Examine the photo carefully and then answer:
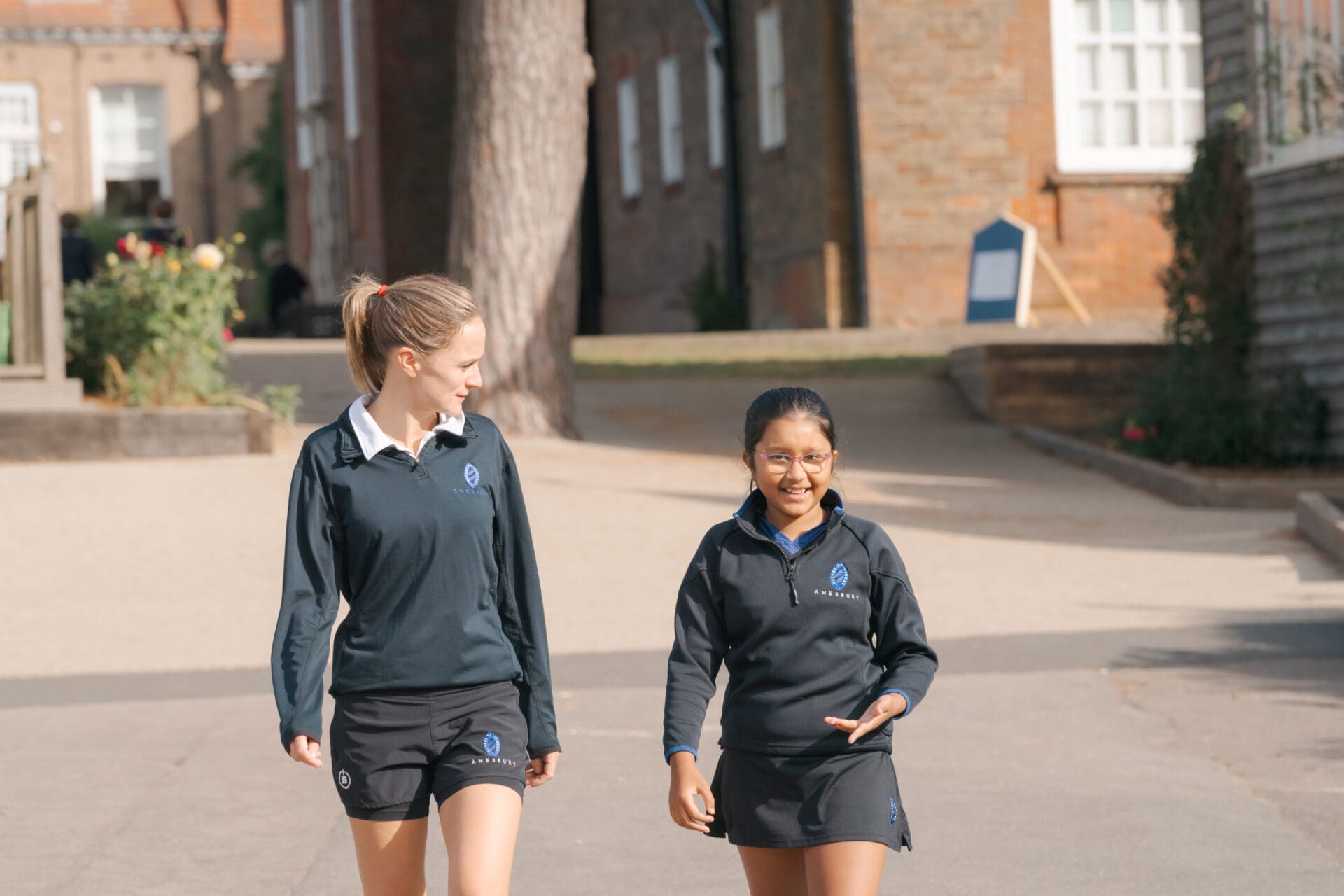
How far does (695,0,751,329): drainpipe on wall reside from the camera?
26.3 m

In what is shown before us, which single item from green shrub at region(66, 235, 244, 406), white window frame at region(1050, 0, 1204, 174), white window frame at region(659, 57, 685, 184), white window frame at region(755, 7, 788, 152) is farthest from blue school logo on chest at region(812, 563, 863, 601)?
white window frame at region(659, 57, 685, 184)

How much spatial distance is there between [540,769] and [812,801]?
0.55 meters

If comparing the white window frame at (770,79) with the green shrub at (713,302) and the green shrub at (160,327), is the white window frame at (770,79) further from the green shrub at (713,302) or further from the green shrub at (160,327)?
the green shrub at (160,327)

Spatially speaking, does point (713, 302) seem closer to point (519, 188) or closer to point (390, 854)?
point (519, 188)

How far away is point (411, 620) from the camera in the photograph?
11.6 feet

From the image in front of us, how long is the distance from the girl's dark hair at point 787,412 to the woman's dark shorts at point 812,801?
554mm

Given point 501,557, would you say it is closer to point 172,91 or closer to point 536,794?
point 536,794

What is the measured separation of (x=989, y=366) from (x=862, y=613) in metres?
14.2

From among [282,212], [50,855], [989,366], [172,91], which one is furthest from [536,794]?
[172,91]

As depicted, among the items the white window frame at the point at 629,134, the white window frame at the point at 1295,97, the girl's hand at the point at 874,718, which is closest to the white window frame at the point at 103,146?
the white window frame at the point at 629,134

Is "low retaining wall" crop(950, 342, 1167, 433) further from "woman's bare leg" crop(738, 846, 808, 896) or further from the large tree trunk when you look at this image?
"woman's bare leg" crop(738, 846, 808, 896)

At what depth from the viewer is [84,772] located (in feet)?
20.6

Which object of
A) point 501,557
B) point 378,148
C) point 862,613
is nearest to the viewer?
point 862,613

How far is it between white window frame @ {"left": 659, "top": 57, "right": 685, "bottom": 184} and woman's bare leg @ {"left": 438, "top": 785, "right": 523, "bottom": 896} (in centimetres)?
2549
